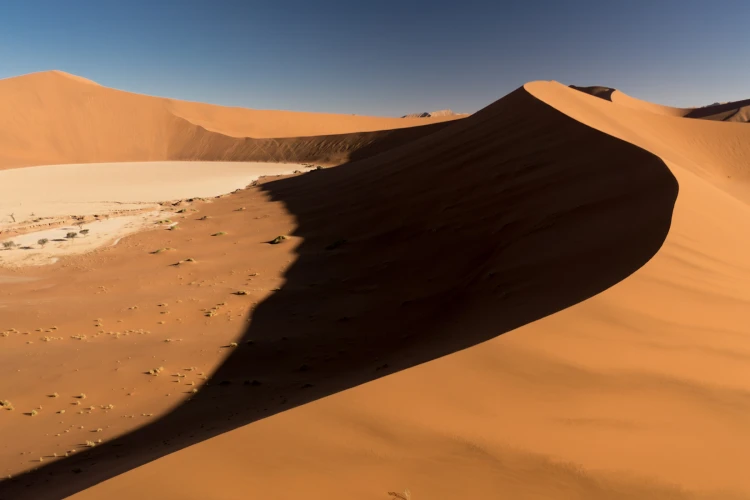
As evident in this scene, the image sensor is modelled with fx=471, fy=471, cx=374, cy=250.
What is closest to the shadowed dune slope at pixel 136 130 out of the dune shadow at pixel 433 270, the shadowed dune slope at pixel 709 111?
the shadowed dune slope at pixel 709 111

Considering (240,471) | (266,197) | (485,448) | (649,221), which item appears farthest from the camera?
(266,197)

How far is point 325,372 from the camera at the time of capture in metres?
4.93

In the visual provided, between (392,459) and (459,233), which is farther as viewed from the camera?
(459,233)

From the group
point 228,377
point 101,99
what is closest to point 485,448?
point 228,377

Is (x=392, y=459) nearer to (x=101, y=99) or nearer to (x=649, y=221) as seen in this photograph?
(x=649, y=221)

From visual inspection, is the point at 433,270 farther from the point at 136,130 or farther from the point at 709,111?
the point at 709,111

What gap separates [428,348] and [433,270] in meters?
3.65

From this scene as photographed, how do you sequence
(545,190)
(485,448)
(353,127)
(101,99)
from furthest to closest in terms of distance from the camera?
(353,127), (101,99), (545,190), (485,448)

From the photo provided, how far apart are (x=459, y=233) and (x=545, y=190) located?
5.16 feet

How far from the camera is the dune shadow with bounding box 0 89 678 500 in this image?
3.76m

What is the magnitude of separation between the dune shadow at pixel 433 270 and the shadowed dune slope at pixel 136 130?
3818 cm

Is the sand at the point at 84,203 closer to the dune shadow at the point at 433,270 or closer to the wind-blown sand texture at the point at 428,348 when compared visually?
the wind-blown sand texture at the point at 428,348

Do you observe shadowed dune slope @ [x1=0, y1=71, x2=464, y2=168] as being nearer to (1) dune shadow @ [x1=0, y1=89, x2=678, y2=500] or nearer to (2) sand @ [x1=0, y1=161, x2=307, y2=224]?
(2) sand @ [x1=0, y1=161, x2=307, y2=224]

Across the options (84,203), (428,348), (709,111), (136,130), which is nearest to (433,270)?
(428,348)
